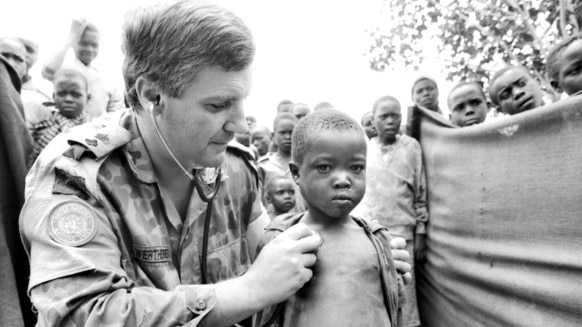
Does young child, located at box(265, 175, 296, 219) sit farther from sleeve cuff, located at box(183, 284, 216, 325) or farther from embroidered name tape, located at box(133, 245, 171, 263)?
sleeve cuff, located at box(183, 284, 216, 325)

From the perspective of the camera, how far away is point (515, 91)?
12.4 ft

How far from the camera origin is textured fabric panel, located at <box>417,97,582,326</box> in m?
2.44

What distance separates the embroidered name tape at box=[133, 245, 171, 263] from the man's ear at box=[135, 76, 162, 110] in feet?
1.66

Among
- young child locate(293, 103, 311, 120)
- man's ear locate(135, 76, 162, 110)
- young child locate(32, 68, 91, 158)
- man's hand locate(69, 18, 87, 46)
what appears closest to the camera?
man's ear locate(135, 76, 162, 110)

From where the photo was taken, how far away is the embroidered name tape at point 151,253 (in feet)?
5.60

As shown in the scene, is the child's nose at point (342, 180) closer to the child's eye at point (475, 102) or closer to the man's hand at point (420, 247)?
the man's hand at point (420, 247)

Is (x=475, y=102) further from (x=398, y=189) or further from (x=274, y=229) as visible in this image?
(x=274, y=229)

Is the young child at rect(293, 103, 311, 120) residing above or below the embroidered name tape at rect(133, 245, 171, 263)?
above

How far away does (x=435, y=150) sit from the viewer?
4133 millimetres

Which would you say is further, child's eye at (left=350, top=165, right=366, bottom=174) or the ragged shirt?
the ragged shirt

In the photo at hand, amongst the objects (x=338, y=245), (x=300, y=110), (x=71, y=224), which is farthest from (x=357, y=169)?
(x=300, y=110)

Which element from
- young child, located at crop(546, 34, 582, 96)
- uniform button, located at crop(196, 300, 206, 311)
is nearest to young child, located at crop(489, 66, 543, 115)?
young child, located at crop(546, 34, 582, 96)

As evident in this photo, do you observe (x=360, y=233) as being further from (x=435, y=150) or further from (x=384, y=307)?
(x=435, y=150)

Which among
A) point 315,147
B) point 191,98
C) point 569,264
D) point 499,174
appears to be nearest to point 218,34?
point 191,98
